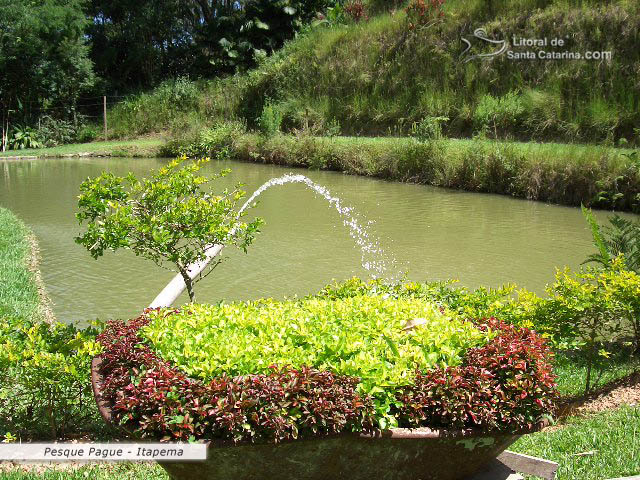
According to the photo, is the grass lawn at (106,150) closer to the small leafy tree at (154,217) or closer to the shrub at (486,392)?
the small leafy tree at (154,217)

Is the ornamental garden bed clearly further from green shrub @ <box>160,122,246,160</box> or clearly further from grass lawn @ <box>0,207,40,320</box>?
green shrub @ <box>160,122,246,160</box>

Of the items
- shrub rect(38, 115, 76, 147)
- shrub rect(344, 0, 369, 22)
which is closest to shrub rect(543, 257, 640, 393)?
shrub rect(344, 0, 369, 22)

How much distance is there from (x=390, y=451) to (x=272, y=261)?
21.2 ft

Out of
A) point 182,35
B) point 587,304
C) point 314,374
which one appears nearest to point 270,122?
point 182,35

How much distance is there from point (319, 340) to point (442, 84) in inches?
778

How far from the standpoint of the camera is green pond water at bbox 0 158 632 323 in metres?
7.95

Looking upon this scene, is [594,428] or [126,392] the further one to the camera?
[594,428]

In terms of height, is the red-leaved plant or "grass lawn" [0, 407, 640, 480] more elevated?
the red-leaved plant

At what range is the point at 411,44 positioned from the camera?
23312mm

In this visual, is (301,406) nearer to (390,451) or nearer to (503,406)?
(390,451)

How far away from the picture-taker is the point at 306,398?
266 centimetres

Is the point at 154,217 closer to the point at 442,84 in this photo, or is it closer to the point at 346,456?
the point at 346,456

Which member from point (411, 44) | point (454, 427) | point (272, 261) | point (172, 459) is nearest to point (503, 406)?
point (454, 427)

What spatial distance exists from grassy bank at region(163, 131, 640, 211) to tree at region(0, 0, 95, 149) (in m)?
12.7
